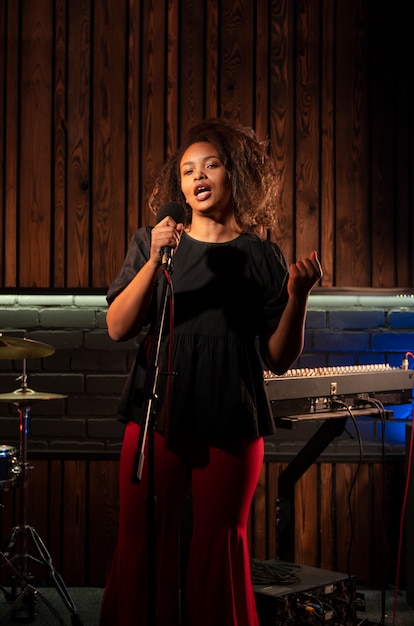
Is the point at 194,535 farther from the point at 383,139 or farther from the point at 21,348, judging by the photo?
the point at 383,139

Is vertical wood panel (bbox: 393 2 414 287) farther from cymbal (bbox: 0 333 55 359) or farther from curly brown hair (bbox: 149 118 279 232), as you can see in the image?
cymbal (bbox: 0 333 55 359)

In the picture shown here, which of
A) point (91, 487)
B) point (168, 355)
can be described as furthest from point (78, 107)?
point (168, 355)

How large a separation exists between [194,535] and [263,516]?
181 centimetres

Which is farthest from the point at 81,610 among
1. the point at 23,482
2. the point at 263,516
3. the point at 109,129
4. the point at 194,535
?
the point at 109,129

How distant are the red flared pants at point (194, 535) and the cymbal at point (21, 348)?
1.11m

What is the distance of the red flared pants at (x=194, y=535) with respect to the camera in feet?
6.07

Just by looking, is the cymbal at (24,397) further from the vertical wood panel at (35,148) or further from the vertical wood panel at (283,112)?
the vertical wood panel at (283,112)

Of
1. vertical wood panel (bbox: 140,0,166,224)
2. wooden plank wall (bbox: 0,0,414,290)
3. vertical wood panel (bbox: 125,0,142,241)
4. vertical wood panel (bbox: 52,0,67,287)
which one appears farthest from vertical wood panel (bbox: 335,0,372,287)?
vertical wood panel (bbox: 52,0,67,287)

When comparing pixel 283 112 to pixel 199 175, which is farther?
pixel 283 112

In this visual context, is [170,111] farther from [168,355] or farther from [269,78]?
[168,355]

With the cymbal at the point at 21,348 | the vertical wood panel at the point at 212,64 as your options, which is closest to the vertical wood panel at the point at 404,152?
the vertical wood panel at the point at 212,64

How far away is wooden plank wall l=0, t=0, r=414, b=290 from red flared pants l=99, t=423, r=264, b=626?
6.24 feet

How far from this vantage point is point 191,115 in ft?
12.1

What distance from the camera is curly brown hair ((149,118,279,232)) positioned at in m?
2.13
